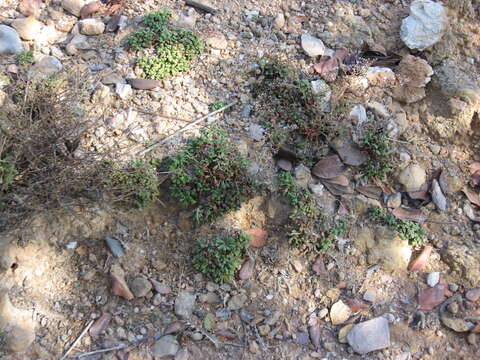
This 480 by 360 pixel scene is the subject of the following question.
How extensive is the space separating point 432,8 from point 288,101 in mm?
1632

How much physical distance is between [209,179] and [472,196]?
2.08m

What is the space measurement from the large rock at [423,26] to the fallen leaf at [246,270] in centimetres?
232

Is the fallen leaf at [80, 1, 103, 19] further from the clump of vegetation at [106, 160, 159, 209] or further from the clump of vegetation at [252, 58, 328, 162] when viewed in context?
the clump of vegetation at [106, 160, 159, 209]

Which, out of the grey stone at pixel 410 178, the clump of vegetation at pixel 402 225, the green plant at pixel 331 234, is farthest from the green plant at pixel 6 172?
the grey stone at pixel 410 178

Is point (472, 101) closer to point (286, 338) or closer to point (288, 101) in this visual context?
point (288, 101)

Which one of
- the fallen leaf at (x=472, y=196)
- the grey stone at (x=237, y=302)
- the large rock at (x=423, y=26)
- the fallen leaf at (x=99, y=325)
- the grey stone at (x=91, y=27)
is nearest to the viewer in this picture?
the fallen leaf at (x=99, y=325)

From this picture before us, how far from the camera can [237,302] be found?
11.3ft

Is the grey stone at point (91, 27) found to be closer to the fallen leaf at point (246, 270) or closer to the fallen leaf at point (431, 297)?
the fallen leaf at point (246, 270)

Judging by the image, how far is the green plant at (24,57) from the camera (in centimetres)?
393

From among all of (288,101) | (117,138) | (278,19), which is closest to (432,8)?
(278,19)

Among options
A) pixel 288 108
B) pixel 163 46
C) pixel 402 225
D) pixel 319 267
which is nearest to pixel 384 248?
pixel 402 225

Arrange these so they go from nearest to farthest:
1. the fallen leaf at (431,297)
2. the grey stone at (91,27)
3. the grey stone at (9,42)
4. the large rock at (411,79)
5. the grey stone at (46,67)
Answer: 1. the fallen leaf at (431,297)
2. the grey stone at (46,67)
3. the grey stone at (9,42)
4. the grey stone at (91,27)
5. the large rock at (411,79)

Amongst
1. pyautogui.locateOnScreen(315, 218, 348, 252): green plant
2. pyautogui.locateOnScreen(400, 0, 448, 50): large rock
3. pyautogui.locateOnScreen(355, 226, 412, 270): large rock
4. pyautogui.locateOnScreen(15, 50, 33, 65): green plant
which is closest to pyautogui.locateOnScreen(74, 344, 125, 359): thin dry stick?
pyautogui.locateOnScreen(315, 218, 348, 252): green plant

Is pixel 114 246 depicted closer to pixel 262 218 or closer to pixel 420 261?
pixel 262 218
